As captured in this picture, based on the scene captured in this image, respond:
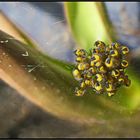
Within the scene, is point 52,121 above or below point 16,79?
below

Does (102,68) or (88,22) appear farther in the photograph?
(88,22)

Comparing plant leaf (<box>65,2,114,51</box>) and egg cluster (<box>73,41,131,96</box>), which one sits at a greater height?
plant leaf (<box>65,2,114,51</box>)

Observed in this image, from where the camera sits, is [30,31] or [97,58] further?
[30,31]

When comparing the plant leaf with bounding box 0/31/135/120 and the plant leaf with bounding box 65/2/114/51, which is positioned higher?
the plant leaf with bounding box 65/2/114/51

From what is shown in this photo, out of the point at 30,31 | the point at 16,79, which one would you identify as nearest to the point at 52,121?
the point at 16,79

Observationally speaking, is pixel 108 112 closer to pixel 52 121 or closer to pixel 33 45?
pixel 52 121
